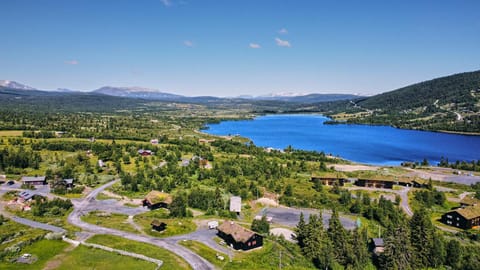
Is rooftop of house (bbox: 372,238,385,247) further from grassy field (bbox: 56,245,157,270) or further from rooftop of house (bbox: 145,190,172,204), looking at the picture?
rooftop of house (bbox: 145,190,172,204)

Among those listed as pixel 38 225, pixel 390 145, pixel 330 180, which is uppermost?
pixel 330 180

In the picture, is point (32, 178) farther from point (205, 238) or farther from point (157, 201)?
point (205, 238)

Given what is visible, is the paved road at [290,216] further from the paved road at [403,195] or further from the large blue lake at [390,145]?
the large blue lake at [390,145]

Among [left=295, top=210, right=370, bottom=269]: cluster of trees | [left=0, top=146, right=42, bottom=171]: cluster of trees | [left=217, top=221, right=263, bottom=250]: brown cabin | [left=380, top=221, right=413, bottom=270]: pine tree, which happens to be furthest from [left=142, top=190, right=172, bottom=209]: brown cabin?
[left=0, top=146, right=42, bottom=171]: cluster of trees

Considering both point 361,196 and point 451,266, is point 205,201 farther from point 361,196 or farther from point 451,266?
point 451,266

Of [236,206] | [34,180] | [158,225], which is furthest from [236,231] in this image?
[34,180]

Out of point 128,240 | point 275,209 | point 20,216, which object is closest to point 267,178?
point 275,209

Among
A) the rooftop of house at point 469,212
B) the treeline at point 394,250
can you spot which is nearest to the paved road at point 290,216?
the treeline at point 394,250
